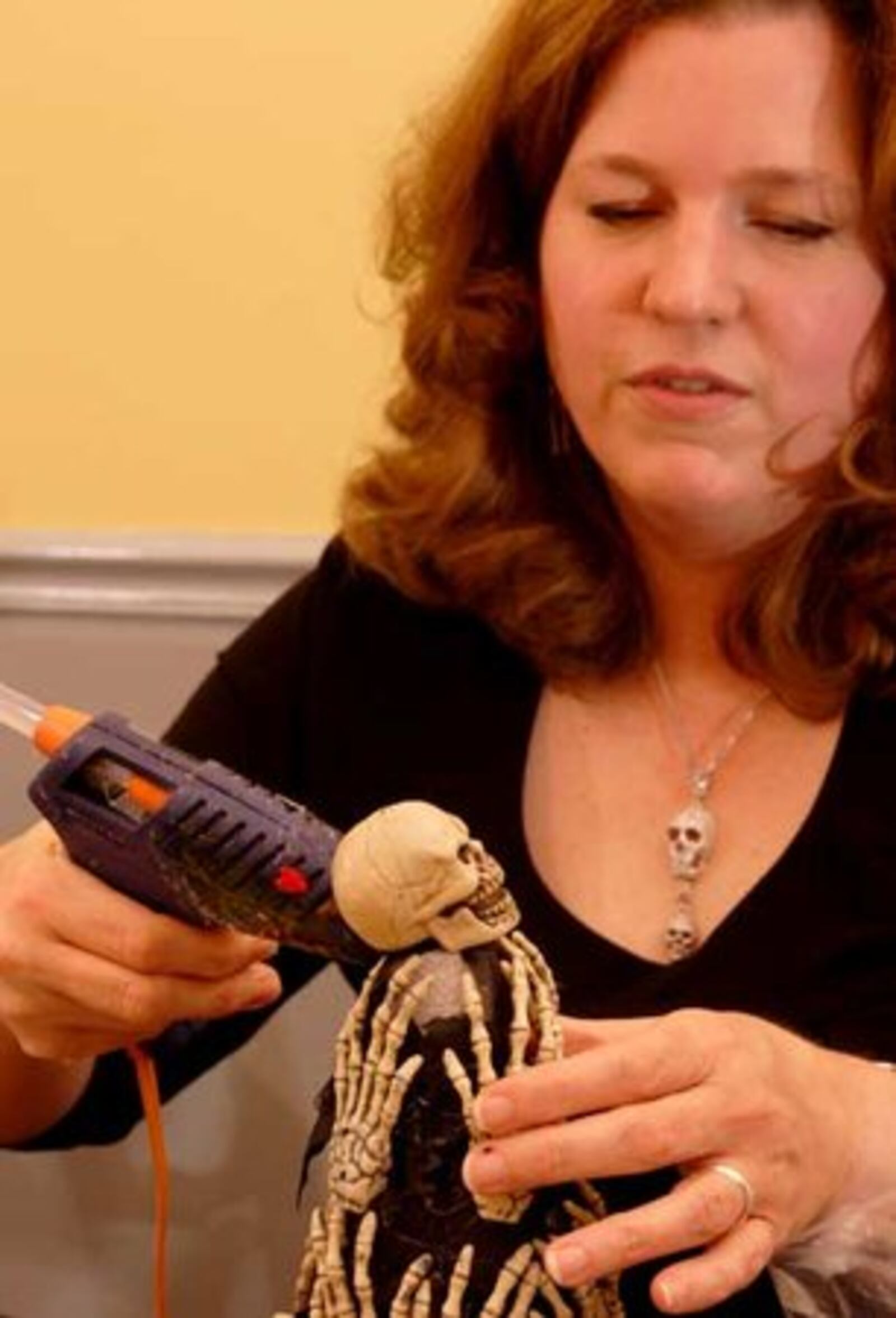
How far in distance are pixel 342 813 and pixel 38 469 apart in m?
0.43

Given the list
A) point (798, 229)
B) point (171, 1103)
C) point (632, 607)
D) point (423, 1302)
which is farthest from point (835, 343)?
point (171, 1103)

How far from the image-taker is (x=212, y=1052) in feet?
3.14

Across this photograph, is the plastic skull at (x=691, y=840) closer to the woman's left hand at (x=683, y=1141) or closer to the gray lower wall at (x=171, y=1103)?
the woman's left hand at (x=683, y=1141)

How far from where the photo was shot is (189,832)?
0.50m

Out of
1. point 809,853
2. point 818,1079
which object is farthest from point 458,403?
point 818,1079

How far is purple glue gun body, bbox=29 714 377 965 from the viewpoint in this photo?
1.63 feet

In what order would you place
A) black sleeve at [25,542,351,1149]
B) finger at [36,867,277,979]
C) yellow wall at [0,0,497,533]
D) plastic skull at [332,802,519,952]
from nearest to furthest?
plastic skull at [332,802,519,952]
finger at [36,867,277,979]
black sleeve at [25,542,351,1149]
yellow wall at [0,0,497,533]

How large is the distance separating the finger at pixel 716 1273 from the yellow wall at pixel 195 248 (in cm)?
68

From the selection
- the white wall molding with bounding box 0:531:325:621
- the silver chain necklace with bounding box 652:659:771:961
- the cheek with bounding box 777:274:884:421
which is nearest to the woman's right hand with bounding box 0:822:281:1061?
the silver chain necklace with bounding box 652:659:771:961

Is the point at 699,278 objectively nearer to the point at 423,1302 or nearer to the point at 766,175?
the point at 766,175

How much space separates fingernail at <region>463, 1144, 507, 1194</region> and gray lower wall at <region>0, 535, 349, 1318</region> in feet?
2.18

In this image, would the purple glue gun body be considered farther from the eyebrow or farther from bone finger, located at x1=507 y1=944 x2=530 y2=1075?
Result: the eyebrow

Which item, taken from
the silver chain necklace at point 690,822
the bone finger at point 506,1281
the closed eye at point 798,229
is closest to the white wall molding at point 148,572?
the silver chain necklace at point 690,822

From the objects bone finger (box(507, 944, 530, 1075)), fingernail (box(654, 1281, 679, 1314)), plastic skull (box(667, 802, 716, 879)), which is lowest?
plastic skull (box(667, 802, 716, 879))
